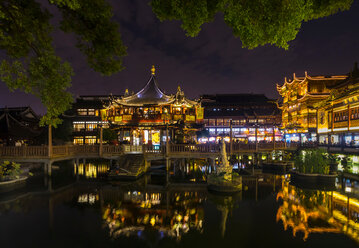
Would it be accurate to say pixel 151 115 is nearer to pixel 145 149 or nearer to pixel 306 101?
pixel 145 149

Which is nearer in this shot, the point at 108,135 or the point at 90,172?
the point at 90,172

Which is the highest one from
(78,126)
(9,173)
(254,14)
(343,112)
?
(254,14)

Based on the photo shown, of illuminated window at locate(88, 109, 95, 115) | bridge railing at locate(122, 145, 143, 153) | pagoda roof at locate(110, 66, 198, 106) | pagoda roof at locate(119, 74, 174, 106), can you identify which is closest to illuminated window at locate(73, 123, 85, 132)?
illuminated window at locate(88, 109, 95, 115)

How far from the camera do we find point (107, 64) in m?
7.25

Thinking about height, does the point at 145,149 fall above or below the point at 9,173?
above

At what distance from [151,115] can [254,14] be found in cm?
2148

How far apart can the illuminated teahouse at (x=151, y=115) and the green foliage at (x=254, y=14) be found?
734 inches

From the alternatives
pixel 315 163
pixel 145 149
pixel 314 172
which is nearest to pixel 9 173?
pixel 145 149

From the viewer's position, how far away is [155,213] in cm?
1142

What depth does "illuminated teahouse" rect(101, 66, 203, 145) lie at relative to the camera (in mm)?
26031

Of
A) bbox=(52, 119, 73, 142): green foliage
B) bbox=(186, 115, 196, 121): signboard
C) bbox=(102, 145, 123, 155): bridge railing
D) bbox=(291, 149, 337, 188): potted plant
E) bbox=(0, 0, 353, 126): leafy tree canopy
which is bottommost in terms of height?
bbox=(291, 149, 337, 188): potted plant

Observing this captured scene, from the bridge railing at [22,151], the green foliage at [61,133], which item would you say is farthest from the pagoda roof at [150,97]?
the green foliage at [61,133]

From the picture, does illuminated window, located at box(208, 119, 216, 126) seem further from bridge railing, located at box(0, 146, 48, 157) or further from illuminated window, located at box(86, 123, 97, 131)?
bridge railing, located at box(0, 146, 48, 157)

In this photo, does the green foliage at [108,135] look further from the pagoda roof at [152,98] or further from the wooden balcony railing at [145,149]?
the wooden balcony railing at [145,149]
